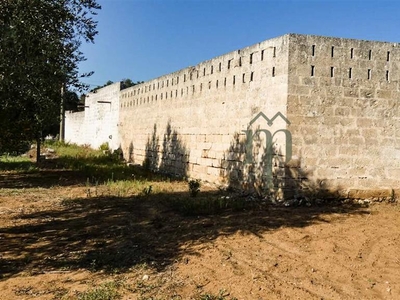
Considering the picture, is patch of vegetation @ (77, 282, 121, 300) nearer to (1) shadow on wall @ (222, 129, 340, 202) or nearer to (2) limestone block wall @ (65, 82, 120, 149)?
(1) shadow on wall @ (222, 129, 340, 202)

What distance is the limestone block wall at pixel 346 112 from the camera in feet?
25.6

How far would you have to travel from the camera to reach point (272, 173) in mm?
8117

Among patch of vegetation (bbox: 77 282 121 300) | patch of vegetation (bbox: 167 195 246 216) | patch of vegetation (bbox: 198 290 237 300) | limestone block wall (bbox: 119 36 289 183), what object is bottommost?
patch of vegetation (bbox: 77 282 121 300)

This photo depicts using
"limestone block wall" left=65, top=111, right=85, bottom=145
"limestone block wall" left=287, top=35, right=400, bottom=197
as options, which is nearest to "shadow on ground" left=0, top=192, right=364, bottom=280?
"limestone block wall" left=287, top=35, right=400, bottom=197

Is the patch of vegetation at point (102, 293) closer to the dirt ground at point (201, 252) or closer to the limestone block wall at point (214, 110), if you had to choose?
the dirt ground at point (201, 252)

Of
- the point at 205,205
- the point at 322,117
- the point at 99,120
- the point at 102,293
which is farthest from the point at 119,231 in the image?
the point at 99,120

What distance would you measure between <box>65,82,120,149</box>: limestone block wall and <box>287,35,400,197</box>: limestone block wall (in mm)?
13937

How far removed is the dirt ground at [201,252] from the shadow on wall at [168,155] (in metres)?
4.47

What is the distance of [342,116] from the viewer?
26.0ft

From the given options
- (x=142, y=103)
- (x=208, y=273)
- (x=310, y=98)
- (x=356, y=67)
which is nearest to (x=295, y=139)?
(x=310, y=98)

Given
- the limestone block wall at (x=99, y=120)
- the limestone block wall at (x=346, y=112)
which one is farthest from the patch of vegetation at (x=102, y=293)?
the limestone block wall at (x=99, y=120)

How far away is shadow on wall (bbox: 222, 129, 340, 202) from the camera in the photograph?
25.5 feet

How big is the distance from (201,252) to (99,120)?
19.8m

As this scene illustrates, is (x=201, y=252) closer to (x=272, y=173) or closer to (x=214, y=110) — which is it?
(x=272, y=173)
